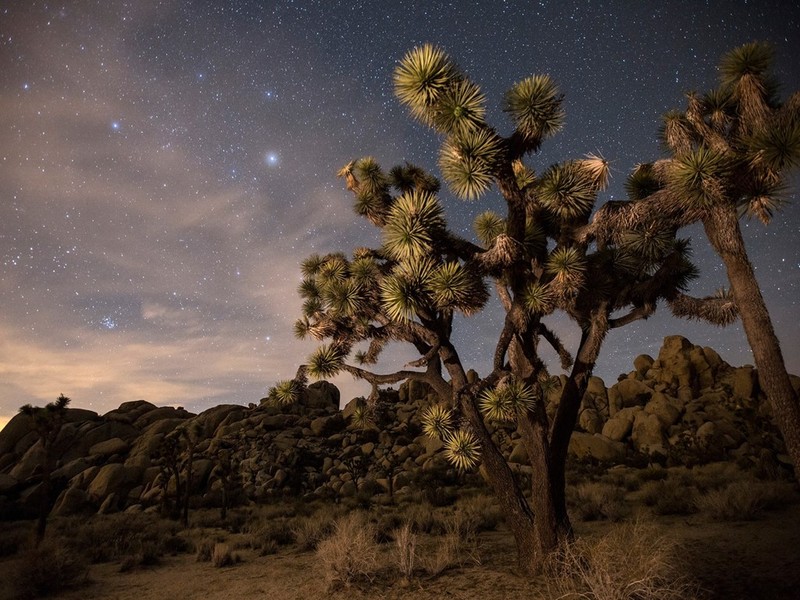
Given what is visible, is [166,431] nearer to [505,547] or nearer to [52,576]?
[52,576]

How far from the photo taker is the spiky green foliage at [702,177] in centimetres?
614

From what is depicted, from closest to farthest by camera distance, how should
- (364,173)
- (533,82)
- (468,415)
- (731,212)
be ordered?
(731,212) < (533,82) < (468,415) < (364,173)

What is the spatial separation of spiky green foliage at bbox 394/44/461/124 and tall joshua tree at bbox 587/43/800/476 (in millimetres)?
3508

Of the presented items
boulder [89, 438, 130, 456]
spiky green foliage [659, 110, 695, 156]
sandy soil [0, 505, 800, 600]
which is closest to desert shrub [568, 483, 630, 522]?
sandy soil [0, 505, 800, 600]

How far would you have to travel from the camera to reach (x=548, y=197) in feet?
25.5

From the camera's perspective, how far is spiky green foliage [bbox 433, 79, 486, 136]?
6859 mm

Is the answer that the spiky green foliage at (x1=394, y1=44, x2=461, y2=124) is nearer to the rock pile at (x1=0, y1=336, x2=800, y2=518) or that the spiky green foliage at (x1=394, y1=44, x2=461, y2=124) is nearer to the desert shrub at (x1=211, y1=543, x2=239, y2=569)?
the desert shrub at (x1=211, y1=543, x2=239, y2=569)

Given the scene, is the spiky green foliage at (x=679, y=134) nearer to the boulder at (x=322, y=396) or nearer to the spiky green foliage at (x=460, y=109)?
the spiky green foliage at (x=460, y=109)

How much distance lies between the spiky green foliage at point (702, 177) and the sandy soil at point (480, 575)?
5.10 meters

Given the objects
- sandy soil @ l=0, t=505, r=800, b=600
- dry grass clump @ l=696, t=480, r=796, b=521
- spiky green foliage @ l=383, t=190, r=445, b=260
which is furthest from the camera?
dry grass clump @ l=696, t=480, r=796, b=521

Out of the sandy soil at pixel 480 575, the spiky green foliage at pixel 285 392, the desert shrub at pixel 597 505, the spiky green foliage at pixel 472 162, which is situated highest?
the spiky green foliage at pixel 472 162

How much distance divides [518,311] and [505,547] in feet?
17.2

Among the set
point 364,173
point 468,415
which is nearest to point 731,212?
point 468,415

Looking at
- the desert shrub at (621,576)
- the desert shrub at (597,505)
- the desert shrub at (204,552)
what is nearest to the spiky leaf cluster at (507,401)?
the desert shrub at (621,576)
